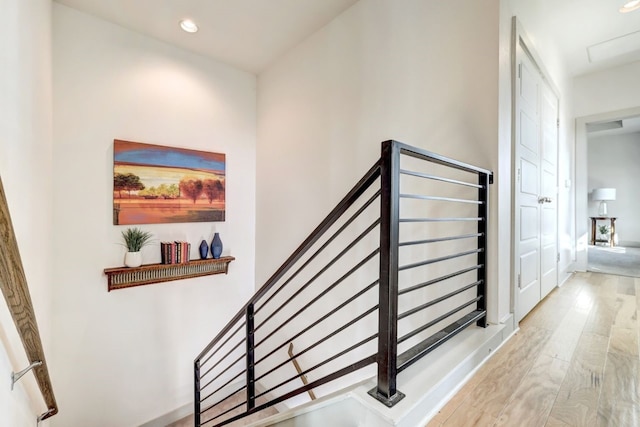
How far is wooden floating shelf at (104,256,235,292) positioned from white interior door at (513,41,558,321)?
2.98 metres

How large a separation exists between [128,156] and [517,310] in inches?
143

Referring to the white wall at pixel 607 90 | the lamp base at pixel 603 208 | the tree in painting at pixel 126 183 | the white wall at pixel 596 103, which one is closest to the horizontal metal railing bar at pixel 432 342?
the tree in painting at pixel 126 183

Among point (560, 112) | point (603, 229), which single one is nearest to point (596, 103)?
point (560, 112)

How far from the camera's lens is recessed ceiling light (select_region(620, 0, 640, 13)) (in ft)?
7.57

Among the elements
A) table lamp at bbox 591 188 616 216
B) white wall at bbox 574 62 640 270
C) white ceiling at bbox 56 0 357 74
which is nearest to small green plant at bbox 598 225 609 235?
table lamp at bbox 591 188 616 216

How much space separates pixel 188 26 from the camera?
9.05ft

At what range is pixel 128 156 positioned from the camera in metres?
2.80

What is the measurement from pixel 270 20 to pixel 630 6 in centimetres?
315

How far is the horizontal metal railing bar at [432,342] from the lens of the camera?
3.74ft

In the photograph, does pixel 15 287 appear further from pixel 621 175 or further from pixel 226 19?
pixel 621 175

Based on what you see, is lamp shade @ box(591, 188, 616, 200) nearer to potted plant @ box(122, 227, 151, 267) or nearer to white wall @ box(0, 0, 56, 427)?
potted plant @ box(122, 227, 151, 267)

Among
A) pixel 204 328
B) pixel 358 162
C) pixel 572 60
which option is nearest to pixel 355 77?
pixel 358 162

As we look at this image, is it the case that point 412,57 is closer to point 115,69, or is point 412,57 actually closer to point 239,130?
point 239,130

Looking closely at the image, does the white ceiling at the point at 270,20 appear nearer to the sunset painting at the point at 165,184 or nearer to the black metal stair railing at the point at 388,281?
the sunset painting at the point at 165,184
